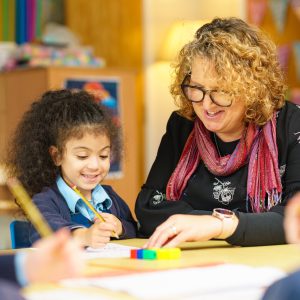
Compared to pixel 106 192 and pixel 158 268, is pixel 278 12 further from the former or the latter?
pixel 158 268

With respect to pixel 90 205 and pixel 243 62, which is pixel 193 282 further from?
pixel 243 62

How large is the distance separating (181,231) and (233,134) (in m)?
0.49

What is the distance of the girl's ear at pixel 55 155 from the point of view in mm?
2086

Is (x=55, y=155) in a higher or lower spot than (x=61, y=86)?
lower

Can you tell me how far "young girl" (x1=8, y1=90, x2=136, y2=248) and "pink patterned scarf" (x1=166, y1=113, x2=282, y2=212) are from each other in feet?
0.63

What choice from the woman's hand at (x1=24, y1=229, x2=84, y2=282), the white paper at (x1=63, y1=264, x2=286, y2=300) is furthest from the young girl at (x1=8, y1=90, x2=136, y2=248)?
the woman's hand at (x1=24, y1=229, x2=84, y2=282)

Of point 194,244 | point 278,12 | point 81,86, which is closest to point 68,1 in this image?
point 81,86

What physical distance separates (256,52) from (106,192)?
0.55m

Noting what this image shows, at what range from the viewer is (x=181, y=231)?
1682 mm

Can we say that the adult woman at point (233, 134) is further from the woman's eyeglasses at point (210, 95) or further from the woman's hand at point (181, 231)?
the woman's hand at point (181, 231)

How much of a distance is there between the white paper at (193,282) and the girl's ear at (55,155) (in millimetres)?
829

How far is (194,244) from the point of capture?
1.88m

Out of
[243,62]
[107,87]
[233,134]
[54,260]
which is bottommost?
[54,260]

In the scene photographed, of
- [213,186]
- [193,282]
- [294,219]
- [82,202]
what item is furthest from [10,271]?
[213,186]
